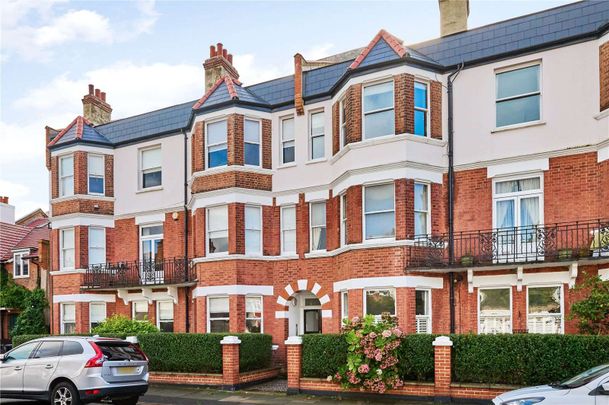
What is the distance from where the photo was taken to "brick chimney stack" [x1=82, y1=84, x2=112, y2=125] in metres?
27.4

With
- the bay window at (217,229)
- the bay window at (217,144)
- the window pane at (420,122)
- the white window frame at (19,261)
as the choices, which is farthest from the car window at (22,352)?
the white window frame at (19,261)

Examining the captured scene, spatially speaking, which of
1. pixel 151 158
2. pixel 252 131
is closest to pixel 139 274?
pixel 151 158

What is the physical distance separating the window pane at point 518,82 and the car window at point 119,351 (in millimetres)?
11497

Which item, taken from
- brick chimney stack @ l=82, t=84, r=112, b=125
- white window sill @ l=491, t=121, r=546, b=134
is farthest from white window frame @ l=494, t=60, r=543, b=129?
brick chimney stack @ l=82, t=84, r=112, b=125

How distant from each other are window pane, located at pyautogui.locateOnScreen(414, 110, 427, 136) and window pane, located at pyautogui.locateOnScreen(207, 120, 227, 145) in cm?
664

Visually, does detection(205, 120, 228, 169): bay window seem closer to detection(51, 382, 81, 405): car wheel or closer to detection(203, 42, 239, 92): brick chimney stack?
detection(203, 42, 239, 92): brick chimney stack

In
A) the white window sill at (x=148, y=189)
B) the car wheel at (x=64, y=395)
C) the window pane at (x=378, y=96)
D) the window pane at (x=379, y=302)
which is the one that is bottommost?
the car wheel at (x=64, y=395)

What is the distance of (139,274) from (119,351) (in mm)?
10108

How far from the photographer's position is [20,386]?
42.1 ft

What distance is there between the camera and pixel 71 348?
1263 cm

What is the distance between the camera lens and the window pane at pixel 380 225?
16875 millimetres

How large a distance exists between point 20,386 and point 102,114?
17140 millimetres

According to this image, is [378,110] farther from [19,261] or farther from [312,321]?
[19,261]

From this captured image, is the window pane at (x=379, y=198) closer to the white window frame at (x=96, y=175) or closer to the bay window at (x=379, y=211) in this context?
the bay window at (x=379, y=211)
